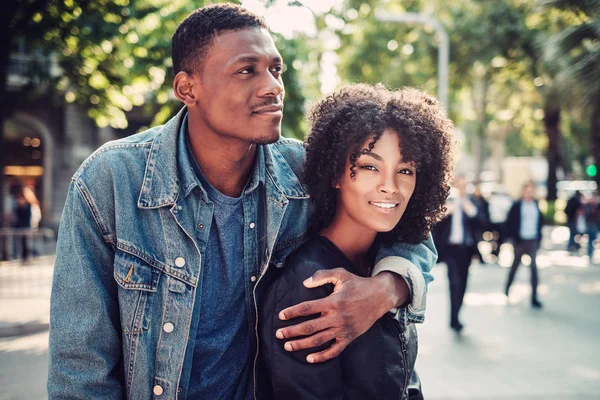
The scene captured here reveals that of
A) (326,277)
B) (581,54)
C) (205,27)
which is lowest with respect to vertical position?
(326,277)

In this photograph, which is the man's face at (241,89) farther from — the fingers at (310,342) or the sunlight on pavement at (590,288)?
the sunlight on pavement at (590,288)

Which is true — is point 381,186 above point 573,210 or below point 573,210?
above

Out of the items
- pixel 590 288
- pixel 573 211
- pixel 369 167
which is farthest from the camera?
pixel 573 211

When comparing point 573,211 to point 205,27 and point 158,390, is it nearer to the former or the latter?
point 205,27

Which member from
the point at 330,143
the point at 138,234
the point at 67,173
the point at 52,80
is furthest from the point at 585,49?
the point at 67,173

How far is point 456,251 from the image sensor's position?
8.33m

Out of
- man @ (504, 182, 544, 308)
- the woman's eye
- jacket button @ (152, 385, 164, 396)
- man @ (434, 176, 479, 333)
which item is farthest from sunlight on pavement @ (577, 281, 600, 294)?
jacket button @ (152, 385, 164, 396)

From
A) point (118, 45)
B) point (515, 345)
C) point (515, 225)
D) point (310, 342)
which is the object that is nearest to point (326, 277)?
point (310, 342)

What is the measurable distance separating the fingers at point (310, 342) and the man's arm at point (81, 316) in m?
0.55

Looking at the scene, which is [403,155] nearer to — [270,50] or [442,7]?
[270,50]

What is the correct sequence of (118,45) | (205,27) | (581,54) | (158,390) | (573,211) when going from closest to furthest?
(158,390), (205,27), (118,45), (581,54), (573,211)

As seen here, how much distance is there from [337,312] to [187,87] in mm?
980

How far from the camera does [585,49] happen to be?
514 inches

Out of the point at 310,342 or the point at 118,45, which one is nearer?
the point at 310,342
